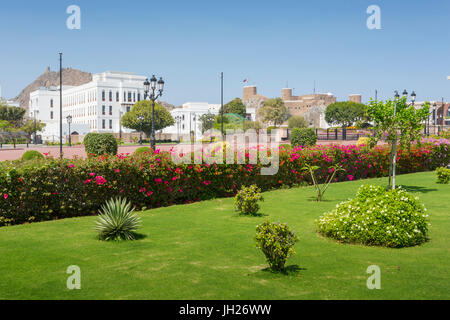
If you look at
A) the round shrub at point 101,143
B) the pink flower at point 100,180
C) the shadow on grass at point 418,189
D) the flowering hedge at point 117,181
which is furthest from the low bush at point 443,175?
the round shrub at point 101,143

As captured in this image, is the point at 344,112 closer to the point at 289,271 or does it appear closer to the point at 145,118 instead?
the point at 145,118

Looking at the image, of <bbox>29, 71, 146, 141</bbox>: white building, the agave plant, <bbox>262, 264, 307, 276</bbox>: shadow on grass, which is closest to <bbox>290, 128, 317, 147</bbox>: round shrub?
the agave plant

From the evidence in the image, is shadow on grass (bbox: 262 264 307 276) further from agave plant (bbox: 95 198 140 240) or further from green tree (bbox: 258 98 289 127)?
green tree (bbox: 258 98 289 127)

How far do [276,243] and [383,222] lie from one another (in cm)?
252

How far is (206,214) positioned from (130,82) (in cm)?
8044

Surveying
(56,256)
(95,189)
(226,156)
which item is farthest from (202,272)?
(226,156)

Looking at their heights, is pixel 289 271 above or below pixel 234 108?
below

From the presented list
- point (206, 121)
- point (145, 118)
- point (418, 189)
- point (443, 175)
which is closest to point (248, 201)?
point (418, 189)

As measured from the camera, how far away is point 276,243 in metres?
5.96

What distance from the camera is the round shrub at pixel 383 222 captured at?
7340 mm

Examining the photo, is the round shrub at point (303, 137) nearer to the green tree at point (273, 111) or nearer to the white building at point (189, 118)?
the white building at point (189, 118)

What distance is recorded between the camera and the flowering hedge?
9.64 metres

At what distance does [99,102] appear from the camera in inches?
3319
